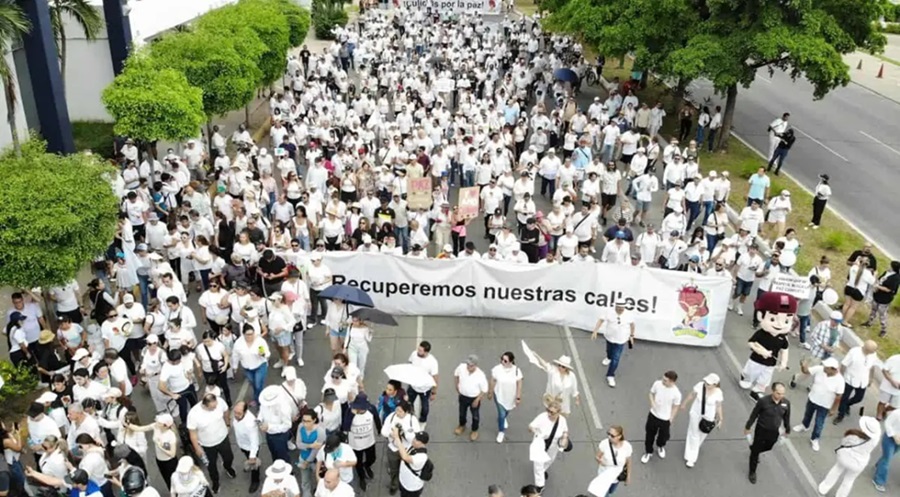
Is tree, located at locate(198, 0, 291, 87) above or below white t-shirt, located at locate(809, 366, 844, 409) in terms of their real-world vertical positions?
above

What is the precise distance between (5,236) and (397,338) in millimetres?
5769

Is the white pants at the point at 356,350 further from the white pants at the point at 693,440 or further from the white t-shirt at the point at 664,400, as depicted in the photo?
the white pants at the point at 693,440

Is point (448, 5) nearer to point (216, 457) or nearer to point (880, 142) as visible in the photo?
point (880, 142)

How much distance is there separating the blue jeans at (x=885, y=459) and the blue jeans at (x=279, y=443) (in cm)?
699

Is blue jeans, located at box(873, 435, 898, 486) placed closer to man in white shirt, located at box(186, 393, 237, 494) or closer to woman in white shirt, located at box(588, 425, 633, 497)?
woman in white shirt, located at box(588, 425, 633, 497)

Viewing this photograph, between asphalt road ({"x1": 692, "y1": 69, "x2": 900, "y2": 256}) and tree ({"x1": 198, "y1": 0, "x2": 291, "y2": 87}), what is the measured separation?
1542 cm

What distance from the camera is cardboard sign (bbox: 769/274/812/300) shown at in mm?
11508

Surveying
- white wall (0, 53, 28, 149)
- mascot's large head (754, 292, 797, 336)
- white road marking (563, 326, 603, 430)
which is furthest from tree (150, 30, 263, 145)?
mascot's large head (754, 292, 797, 336)

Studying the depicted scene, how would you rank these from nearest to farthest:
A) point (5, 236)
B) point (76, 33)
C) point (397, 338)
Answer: point (5, 236) → point (397, 338) → point (76, 33)

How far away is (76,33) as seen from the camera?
22250 millimetres

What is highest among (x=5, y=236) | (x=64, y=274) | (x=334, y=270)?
(x=5, y=236)

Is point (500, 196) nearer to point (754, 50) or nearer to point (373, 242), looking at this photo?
point (373, 242)

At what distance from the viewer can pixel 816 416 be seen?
379 inches

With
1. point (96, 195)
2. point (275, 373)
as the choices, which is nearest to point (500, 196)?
point (275, 373)
